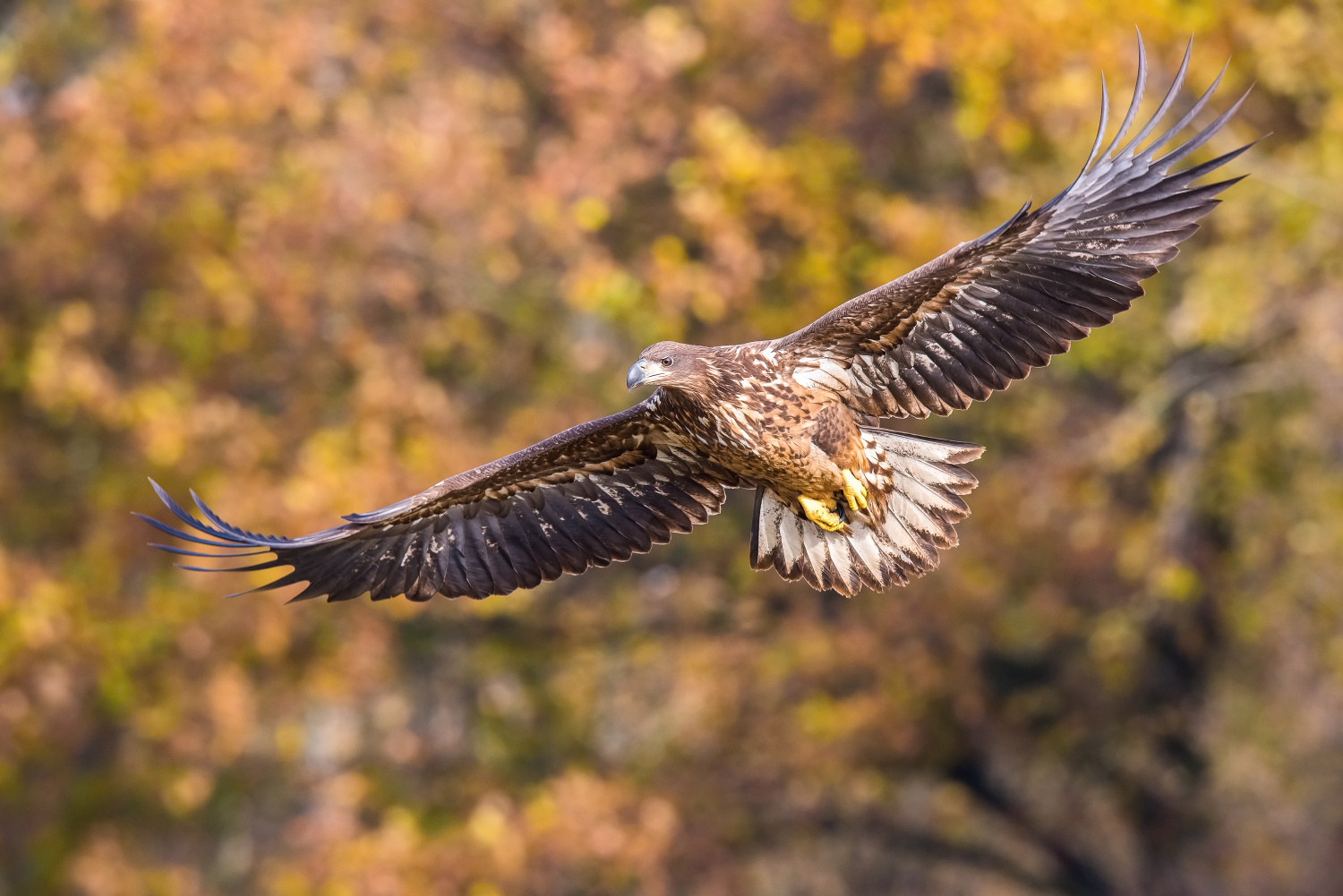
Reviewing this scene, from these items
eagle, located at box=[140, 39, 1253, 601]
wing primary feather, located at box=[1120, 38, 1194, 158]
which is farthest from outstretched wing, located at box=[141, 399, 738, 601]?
wing primary feather, located at box=[1120, 38, 1194, 158]

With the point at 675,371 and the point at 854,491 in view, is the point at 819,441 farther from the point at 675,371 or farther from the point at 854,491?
the point at 675,371

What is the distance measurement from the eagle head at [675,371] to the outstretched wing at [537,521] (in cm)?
54

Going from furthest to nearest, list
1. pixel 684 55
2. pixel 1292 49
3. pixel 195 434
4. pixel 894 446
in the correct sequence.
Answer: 1. pixel 195 434
2. pixel 684 55
3. pixel 1292 49
4. pixel 894 446

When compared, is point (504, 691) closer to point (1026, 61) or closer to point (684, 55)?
point (684, 55)

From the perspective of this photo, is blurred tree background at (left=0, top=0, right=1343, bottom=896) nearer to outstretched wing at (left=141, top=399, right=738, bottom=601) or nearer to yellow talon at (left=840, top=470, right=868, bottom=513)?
outstretched wing at (left=141, top=399, right=738, bottom=601)

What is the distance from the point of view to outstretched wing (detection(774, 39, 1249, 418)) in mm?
5281

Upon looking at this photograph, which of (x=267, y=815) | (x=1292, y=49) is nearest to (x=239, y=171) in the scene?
(x=267, y=815)

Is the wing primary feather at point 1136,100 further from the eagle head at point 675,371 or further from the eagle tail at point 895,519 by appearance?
the eagle head at point 675,371

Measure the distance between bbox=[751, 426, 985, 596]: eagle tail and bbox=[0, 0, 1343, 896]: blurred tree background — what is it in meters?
5.86

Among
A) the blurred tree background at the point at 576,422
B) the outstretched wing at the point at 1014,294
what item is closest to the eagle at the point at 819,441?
the outstretched wing at the point at 1014,294

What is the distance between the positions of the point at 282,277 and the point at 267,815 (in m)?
5.95

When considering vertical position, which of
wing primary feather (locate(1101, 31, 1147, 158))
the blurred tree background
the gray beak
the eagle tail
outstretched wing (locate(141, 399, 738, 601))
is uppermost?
the blurred tree background

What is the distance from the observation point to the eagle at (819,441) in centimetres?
535

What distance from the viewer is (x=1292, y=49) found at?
1095 centimetres
